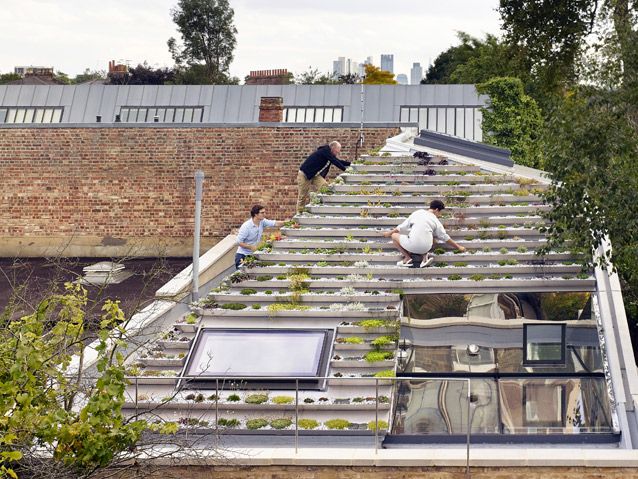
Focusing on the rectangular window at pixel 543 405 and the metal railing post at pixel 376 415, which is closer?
the metal railing post at pixel 376 415

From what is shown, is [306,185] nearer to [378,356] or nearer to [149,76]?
[378,356]

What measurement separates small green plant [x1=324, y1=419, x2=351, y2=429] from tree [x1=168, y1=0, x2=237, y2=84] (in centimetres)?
6140

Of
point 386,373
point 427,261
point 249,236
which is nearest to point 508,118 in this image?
point 249,236

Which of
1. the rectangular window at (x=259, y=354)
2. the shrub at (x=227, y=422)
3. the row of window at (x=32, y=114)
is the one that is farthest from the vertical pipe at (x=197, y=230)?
the row of window at (x=32, y=114)

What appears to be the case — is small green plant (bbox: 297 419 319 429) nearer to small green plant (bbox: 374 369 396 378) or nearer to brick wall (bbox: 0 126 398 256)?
small green plant (bbox: 374 369 396 378)

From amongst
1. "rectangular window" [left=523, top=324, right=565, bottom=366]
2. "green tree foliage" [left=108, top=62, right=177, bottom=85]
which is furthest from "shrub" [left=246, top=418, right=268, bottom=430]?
"green tree foliage" [left=108, top=62, right=177, bottom=85]

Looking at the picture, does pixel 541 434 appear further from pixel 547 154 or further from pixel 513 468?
pixel 547 154

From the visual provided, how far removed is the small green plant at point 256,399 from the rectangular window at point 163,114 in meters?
21.8

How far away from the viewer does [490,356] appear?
14484 mm

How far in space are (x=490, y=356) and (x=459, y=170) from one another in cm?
671

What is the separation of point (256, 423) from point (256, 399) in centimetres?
34

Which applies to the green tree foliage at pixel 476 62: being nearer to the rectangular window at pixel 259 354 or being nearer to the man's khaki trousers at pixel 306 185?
the man's khaki trousers at pixel 306 185

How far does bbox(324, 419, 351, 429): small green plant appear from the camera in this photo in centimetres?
1262

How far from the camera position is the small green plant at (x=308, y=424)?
12586 mm
